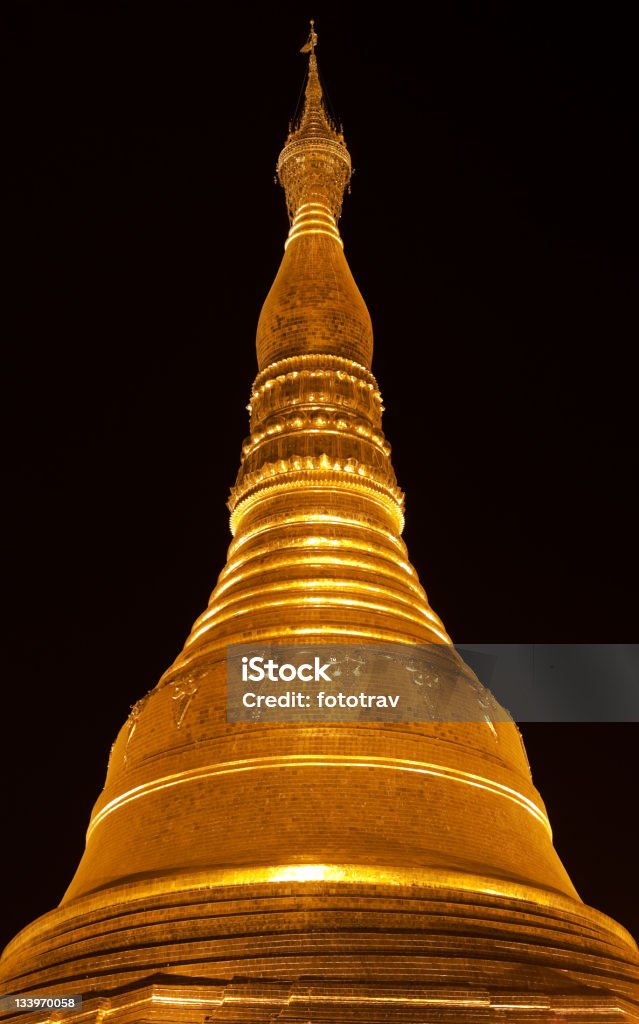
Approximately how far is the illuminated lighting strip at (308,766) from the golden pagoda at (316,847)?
0.02m

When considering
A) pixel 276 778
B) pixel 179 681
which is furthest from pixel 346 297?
pixel 276 778

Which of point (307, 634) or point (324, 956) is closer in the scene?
point (324, 956)

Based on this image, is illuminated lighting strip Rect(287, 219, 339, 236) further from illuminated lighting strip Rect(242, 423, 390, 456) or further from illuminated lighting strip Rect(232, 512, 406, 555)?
illuminated lighting strip Rect(232, 512, 406, 555)

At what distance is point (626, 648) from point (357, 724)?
31.8 ft

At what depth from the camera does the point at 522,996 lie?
9.59m

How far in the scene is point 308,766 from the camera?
11.9 meters

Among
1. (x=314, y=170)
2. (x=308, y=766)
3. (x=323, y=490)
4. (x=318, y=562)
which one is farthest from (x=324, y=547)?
(x=314, y=170)

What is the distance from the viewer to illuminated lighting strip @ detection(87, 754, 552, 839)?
1193cm

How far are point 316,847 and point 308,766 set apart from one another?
1.04 meters

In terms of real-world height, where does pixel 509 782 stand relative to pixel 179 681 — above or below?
below

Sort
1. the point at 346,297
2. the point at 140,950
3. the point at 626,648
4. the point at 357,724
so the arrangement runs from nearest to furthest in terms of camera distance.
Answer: the point at 140,950 → the point at 357,724 → the point at 346,297 → the point at 626,648

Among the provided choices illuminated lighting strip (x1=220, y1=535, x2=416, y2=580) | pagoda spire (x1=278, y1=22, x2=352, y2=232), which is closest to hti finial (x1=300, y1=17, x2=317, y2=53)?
pagoda spire (x1=278, y1=22, x2=352, y2=232)

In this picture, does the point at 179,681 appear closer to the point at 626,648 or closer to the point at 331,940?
the point at 331,940

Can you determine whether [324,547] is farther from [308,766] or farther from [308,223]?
[308,223]
